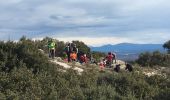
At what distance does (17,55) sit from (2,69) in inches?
109

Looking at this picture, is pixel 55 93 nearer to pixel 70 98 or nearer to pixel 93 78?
pixel 70 98

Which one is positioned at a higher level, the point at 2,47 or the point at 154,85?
the point at 2,47

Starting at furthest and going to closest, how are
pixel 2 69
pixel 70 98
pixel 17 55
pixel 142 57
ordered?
pixel 142 57, pixel 17 55, pixel 2 69, pixel 70 98

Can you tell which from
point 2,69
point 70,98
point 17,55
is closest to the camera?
point 70,98

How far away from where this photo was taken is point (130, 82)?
Result: 99.0 ft

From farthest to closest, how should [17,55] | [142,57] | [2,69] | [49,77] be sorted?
1. [142,57]
2. [17,55]
3. [2,69]
4. [49,77]

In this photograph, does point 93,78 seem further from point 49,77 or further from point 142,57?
point 142,57

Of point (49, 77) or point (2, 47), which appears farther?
point (2, 47)

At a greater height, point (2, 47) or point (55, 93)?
point (2, 47)

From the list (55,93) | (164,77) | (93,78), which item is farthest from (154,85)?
(55,93)

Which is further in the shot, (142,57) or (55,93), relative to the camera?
(142,57)

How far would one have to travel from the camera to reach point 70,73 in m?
32.0

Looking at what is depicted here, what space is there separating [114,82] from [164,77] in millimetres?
3511

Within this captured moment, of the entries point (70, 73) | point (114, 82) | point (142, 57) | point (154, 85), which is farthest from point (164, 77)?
point (142, 57)
